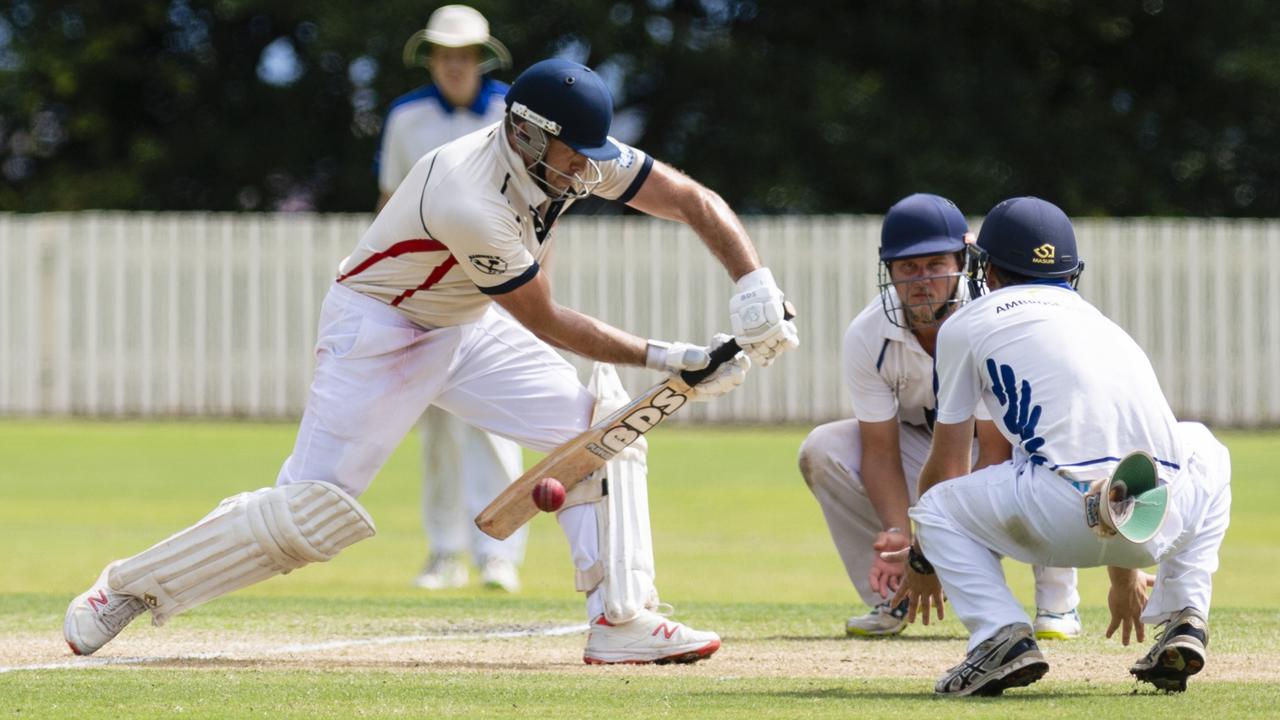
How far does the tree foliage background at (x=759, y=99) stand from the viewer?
22953mm

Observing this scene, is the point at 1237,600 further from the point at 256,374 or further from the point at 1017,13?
the point at 1017,13

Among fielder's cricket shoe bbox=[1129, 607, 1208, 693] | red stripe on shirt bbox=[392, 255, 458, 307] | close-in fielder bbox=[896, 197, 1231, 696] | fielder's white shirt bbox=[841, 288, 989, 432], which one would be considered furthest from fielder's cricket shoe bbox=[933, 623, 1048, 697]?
red stripe on shirt bbox=[392, 255, 458, 307]

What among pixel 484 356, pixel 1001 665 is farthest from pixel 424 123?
pixel 1001 665

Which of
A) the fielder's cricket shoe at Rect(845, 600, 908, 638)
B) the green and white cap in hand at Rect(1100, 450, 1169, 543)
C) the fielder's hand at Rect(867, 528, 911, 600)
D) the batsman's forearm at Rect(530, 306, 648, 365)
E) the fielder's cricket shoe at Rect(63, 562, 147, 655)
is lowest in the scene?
the fielder's cricket shoe at Rect(845, 600, 908, 638)

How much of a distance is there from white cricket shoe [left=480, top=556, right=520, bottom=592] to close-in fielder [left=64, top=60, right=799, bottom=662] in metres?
2.22

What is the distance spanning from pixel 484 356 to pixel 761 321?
0.99 meters

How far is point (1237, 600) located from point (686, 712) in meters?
4.09

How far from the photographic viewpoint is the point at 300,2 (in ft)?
74.8

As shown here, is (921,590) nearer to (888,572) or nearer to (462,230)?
(888,572)

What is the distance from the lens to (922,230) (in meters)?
5.98

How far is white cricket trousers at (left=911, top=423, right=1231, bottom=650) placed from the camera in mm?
4625

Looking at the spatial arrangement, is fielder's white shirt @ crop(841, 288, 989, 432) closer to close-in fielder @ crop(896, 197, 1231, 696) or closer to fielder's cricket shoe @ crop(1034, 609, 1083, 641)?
fielder's cricket shoe @ crop(1034, 609, 1083, 641)

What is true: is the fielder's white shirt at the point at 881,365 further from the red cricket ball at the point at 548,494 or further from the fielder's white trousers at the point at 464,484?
the fielder's white trousers at the point at 464,484

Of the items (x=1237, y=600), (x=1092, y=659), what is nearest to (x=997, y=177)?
(x=1237, y=600)
